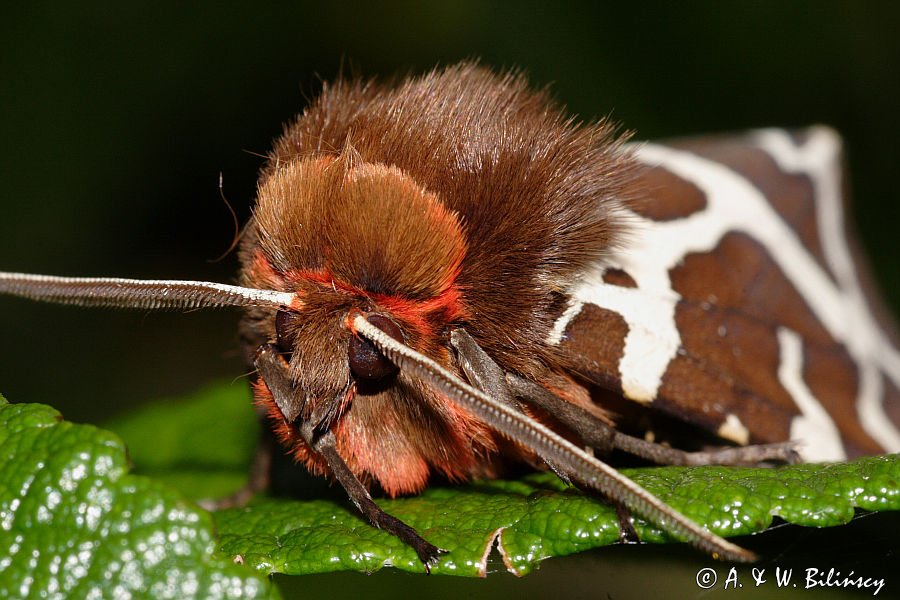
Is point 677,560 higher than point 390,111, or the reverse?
point 390,111

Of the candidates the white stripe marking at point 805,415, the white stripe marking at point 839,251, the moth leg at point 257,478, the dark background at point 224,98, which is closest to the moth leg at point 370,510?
the moth leg at point 257,478

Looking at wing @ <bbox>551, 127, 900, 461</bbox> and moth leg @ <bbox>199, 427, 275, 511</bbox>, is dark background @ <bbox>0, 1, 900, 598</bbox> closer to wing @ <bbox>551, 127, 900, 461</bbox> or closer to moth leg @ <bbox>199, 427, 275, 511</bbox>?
wing @ <bbox>551, 127, 900, 461</bbox>

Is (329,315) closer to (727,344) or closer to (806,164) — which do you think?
(727,344)

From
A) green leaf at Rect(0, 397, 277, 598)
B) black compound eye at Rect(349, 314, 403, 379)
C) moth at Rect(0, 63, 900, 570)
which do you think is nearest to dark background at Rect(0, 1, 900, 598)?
moth at Rect(0, 63, 900, 570)

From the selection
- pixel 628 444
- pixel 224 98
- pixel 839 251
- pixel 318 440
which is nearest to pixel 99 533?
pixel 318 440

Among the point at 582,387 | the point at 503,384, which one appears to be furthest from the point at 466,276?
the point at 582,387
